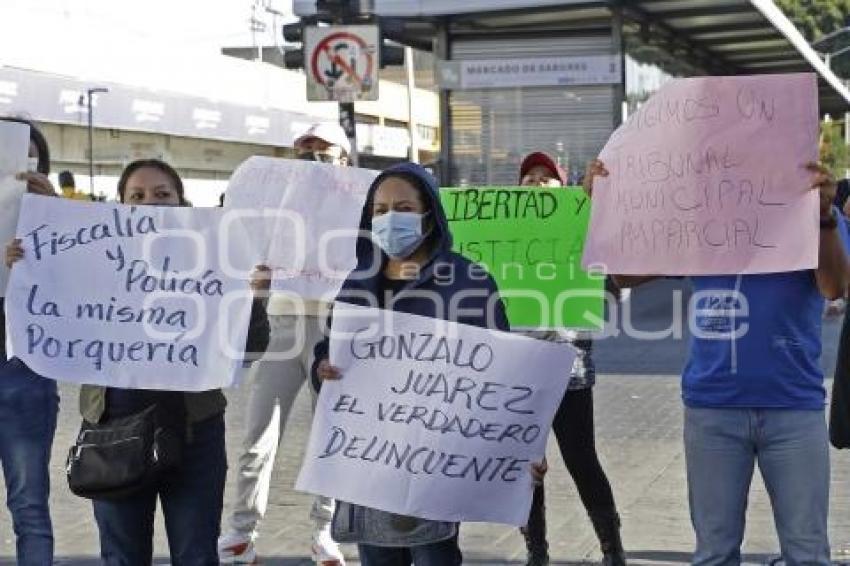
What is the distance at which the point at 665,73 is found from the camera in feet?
80.5

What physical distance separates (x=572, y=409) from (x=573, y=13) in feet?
42.5

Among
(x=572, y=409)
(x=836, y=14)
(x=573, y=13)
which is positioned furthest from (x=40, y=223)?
(x=836, y=14)

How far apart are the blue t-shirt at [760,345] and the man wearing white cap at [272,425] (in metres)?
2.21

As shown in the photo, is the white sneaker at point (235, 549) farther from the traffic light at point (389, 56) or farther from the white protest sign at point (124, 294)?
the traffic light at point (389, 56)

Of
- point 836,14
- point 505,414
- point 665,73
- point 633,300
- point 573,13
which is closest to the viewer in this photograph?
point 505,414

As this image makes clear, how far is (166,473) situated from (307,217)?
6.40ft

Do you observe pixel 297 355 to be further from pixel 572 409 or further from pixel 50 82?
pixel 50 82

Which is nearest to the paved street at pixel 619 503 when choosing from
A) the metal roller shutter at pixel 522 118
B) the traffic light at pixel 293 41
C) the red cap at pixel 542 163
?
the red cap at pixel 542 163

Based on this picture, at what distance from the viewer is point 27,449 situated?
5.15m

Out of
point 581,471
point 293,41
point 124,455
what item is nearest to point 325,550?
point 581,471

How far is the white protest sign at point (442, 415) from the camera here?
425 cm

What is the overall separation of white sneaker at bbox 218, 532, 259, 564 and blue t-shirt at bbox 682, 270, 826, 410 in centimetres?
243

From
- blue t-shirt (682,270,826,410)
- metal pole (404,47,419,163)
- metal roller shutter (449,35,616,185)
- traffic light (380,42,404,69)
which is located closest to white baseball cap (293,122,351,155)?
blue t-shirt (682,270,826,410)

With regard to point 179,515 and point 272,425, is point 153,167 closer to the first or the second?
point 179,515
